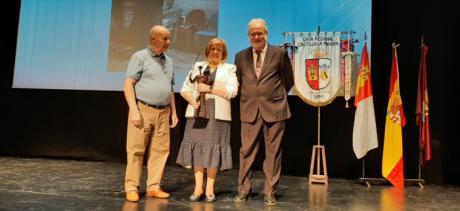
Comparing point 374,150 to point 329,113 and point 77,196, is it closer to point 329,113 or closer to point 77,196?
point 329,113

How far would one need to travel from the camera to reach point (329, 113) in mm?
4184

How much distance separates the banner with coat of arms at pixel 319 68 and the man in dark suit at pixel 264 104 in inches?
47.4

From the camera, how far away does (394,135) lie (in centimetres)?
366

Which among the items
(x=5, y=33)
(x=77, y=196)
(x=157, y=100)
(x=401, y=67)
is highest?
(x=5, y=33)

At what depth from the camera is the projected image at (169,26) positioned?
172 inches

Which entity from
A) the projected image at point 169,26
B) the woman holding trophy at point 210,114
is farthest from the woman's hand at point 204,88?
the projected image at point 169,26

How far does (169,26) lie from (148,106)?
216cm

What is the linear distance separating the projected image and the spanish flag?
2073 millimetres

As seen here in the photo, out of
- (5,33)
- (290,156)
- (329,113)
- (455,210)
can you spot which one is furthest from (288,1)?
(5,33)

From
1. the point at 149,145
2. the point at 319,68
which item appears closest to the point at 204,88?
the point at 149,145

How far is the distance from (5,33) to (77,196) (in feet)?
12.1

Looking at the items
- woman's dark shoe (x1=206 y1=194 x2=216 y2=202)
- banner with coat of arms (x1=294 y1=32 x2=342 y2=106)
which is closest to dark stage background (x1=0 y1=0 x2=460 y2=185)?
banner with coat of arms (x1=294 y1=32 x2=342 y2=106)

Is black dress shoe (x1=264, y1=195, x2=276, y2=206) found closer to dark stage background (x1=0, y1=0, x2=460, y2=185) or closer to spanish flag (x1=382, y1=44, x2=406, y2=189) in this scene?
spanish flag (x1=382, y1=44, x2=406, y2=189)

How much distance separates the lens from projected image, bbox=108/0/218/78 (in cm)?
437
